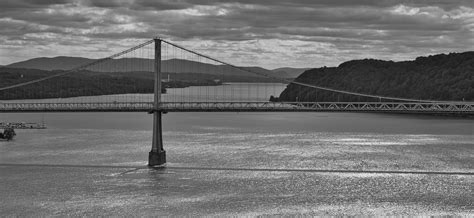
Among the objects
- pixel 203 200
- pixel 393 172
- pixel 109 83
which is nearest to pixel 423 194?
pixel 393 172

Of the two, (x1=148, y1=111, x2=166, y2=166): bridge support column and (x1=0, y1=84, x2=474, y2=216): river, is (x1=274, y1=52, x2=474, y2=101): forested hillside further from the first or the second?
(x1=148, y1=111, x2=166, y2=166): bridge support column

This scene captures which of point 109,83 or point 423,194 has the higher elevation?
point 109,83

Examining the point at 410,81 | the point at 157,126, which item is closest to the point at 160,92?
the point at 157,126

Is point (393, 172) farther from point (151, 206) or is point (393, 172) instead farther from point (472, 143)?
point (472, 143)

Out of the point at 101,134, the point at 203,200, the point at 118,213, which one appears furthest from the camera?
the point at 101,134

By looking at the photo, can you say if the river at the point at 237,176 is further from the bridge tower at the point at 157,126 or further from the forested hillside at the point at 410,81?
the forested hillside at the point at 410,81

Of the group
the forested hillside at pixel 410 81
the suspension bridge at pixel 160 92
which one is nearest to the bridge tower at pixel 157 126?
the suspension bridge at pixel 160 92
